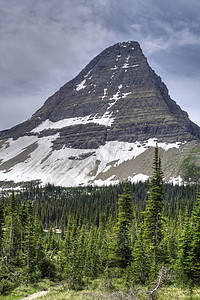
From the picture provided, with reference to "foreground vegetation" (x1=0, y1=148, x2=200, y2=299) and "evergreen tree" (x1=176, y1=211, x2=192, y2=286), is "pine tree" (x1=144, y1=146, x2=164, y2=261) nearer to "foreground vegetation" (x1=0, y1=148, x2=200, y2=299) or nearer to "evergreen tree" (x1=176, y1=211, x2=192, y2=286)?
"foreground vegetation" (x1=0, y1=148, x2=200, y2=299)

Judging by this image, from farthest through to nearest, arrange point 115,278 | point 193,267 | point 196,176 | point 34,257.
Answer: point 196,176
point 34,257
point 115,278
point 193,267

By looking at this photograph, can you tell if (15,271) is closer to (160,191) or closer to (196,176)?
(160,191)

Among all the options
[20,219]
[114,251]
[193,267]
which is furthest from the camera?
[20,219]

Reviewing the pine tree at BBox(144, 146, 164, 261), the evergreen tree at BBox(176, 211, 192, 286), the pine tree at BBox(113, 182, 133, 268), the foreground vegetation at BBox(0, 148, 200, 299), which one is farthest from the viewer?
the pine tree at BBox(113, 182, 133, 268)

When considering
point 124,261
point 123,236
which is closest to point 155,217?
point 123,236

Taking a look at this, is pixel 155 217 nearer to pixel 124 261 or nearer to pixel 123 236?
pixel 123 236

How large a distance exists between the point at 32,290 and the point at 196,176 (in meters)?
182

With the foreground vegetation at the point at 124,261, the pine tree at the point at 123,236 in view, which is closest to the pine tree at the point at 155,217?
the foreground vegetation at the point at 124,261

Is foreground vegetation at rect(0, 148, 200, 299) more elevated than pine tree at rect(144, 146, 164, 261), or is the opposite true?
pine tree at rect(144, 146, 164, 261)

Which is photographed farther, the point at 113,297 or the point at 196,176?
the point at 196,176

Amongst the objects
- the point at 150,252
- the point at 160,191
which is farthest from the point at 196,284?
the point at 160,191

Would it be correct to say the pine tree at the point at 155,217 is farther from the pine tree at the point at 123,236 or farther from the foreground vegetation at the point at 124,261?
the pine tree at the point at 123,236

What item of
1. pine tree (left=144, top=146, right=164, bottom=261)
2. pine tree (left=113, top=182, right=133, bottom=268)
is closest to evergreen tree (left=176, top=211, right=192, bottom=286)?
pine tree (left=144, top=146, right=164, bottom=261)

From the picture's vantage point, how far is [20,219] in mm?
42656
